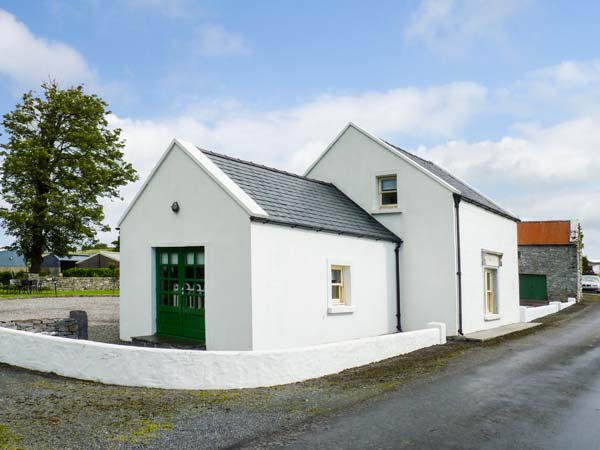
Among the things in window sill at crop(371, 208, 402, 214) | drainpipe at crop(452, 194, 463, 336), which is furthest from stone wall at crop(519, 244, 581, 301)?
window sill at crop(371, 208, 402, 214)

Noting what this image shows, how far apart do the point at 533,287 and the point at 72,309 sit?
95.3 feet

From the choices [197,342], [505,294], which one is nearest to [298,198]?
[197,342]

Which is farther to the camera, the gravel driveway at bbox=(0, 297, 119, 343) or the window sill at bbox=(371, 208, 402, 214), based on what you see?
the window sill at bbox=(371, 208, 402, 214)

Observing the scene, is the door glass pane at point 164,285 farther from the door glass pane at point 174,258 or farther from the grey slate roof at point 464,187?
the grey slate roof at point 464,187

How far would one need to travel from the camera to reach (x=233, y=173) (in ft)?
40.5

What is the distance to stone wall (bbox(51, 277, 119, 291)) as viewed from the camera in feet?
114

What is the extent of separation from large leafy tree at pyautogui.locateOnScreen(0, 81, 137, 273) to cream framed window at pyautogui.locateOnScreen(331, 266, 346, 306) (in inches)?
1088

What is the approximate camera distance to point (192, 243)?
38.1 feet

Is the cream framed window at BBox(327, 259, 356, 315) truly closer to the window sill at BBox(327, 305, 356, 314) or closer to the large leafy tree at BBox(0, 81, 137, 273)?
the window sill at BBox(327, 305, 356, 314)

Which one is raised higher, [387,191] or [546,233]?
[387,191]

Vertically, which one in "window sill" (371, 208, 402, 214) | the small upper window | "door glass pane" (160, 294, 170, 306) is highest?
the small upper window

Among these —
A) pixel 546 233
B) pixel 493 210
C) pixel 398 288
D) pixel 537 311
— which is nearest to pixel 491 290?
pixel 493 210

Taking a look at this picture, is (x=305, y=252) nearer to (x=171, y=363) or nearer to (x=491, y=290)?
(x=171, y=363)

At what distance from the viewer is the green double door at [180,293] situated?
461 inches
